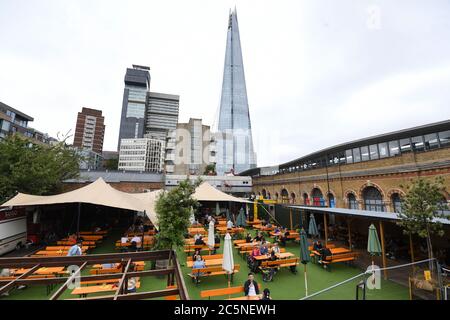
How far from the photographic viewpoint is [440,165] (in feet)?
39.2

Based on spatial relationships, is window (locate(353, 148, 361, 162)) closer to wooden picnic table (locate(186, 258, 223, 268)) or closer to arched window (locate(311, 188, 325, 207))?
arched window (locate(311, 188, 325, 207))

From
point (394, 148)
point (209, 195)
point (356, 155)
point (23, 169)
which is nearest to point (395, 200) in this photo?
point (394, 148)

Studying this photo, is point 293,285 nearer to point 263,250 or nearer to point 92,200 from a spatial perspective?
point 263,250

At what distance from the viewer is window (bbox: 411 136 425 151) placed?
47.4 ft

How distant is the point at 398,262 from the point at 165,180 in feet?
87.4

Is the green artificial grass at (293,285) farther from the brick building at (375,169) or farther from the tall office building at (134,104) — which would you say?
the tall office building at (134,104)

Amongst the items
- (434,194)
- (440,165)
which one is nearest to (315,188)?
(440,165)

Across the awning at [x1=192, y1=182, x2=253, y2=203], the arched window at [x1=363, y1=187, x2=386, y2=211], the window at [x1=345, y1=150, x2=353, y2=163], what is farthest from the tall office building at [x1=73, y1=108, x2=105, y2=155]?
the arched window at [x1=363, y1=187, x2=386, y2=211]

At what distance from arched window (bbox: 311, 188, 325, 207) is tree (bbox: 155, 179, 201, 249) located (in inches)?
654

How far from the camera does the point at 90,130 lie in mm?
108375

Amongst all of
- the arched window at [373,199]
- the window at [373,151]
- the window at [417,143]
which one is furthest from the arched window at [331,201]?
the window at [417,143]

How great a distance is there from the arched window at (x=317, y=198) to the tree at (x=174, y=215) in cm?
1660

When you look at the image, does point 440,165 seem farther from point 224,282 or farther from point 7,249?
point 7,249
